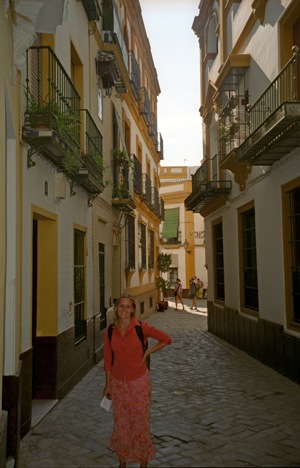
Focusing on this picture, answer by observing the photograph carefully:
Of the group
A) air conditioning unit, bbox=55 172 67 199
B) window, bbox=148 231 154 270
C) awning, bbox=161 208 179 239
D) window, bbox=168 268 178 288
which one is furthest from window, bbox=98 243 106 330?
awning, bbox=161 208 179 239

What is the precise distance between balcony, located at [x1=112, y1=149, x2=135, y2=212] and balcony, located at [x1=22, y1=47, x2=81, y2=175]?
4.91 meters

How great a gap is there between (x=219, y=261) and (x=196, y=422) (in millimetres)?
9491

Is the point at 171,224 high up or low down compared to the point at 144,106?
down

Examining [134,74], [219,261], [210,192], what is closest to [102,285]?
[210,192]

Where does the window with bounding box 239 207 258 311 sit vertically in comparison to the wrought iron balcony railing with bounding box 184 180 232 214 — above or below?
below

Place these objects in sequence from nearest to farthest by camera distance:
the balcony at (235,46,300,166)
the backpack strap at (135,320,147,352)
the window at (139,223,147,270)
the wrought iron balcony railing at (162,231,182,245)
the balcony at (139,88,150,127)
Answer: the backpack strap at (135,320,147,352) < the balcony at (235,46,300,166) < the balcony at (139,88,150,127) < the window at (139,223,147,270) < the wrought iron balcony railing at (162,231,182,245)

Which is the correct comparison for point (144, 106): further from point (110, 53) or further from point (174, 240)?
point (174, 240)

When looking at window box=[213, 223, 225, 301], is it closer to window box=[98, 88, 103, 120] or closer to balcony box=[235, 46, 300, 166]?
window box=[98, 88, 103, 120]

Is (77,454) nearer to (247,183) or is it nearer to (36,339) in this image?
(36,339)

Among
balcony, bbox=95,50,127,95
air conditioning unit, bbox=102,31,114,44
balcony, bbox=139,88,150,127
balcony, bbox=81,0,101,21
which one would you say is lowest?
balcony, bbox=95,50,127,95

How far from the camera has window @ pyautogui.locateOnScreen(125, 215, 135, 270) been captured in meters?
16.2

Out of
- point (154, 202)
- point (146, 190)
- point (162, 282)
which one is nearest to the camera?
point (146, 190)

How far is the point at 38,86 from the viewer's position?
22.1 feet

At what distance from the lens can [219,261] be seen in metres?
15.6
